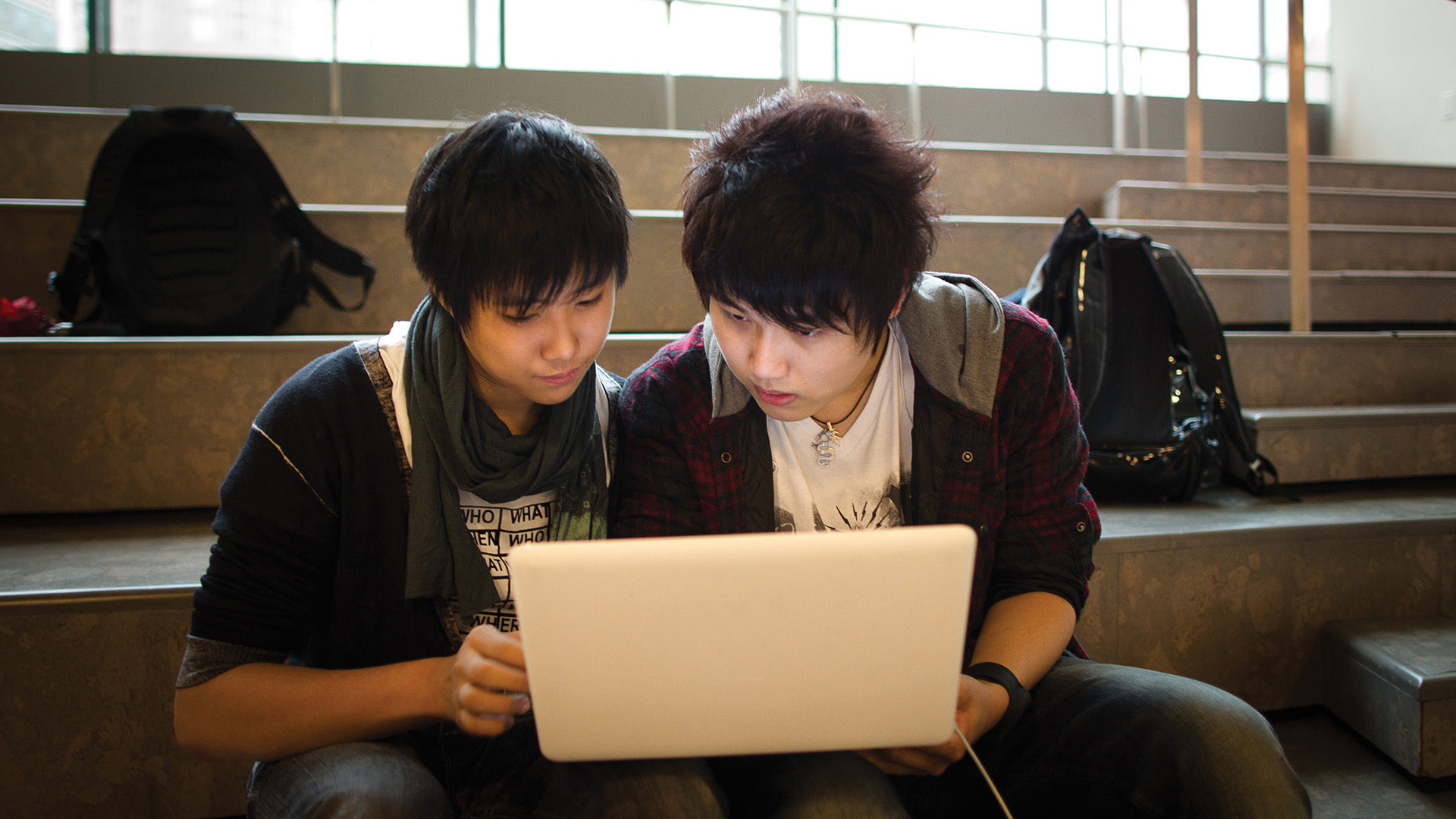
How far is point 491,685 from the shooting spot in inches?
23.9

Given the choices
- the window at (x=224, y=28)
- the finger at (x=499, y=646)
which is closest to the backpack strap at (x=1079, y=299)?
the finger at (x=499, y=646)

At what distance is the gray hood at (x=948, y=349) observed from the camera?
2.71 ft

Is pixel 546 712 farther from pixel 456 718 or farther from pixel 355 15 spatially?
pixel 355 15

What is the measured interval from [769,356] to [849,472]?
19 cm

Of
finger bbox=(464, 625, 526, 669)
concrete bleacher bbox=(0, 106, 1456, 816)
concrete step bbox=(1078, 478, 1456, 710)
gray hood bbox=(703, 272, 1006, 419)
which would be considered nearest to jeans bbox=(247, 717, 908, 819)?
finger bbox=(464, 625, 526, 669)

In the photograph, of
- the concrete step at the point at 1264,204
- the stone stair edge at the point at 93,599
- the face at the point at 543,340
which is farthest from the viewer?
the concrete step at the point at 1264,204

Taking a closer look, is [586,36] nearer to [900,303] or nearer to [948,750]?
[900,303]

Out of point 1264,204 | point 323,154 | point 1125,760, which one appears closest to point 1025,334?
point 1125,760

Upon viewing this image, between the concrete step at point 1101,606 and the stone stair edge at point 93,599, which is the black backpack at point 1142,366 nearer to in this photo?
the concrete step at point 1101,606

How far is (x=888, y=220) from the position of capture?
2.40 ft

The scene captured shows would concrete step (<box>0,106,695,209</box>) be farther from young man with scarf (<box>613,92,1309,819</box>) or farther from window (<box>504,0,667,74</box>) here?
window (<box>504,0,667,74</box>)

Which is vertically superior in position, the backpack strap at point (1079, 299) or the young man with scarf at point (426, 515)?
the backpack strap at point (1079, 299)

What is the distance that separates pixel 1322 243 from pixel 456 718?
2.65 metres

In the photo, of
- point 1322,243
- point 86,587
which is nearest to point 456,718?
point 86,587
